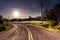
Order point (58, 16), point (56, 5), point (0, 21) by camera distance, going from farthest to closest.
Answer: point (56, 5), point (58, 16), point (0, 21)

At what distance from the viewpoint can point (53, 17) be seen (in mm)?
81750

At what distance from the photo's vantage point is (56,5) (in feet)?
298

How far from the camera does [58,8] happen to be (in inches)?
3314

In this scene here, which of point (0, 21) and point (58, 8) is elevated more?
point (58, 8)

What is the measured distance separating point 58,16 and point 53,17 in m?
3.15

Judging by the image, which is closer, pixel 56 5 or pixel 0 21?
pixel 0 21

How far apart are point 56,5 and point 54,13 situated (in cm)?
887

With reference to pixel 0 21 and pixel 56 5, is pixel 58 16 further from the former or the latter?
pixel 0 21

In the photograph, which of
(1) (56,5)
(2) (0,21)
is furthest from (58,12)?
(2) (0,21)

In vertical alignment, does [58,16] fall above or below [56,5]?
below

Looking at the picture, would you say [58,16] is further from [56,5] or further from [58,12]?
[56,5]

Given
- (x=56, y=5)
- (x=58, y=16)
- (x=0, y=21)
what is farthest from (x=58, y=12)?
(x=0, y=21)

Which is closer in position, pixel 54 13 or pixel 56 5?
pixel 54 13

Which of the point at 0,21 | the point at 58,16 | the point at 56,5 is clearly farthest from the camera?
the point at 56,5
